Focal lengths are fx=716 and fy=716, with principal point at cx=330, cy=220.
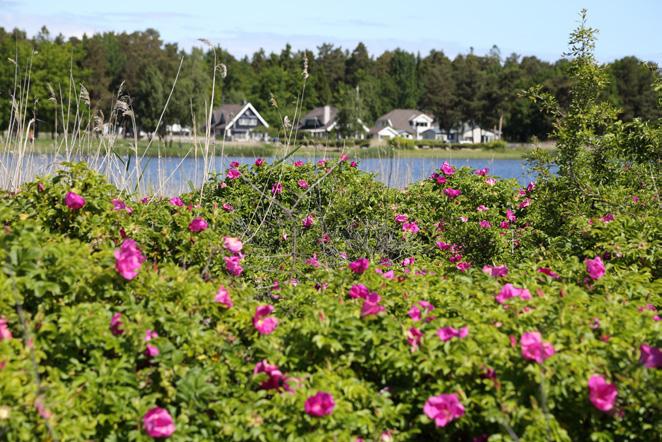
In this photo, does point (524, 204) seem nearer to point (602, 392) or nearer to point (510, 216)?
point (510, 216)

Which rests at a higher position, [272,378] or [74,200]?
[74,200]

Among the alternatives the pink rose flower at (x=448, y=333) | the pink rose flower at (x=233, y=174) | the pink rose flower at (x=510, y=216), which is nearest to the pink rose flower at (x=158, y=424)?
the pink rose flower at (x=448, y=333)

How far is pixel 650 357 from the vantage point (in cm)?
183

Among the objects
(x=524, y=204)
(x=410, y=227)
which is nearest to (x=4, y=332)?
(x=410, y=227)

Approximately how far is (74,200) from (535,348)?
1672 millimetres

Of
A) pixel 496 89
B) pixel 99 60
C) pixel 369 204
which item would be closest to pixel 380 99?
pixel 496 89

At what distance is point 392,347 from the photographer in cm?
203

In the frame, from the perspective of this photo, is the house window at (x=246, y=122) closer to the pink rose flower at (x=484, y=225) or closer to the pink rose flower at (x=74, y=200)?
the pink rose flower at (x=484, y=225)

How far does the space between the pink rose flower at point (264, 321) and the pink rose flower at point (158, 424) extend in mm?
431

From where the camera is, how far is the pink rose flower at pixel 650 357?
1826 mm

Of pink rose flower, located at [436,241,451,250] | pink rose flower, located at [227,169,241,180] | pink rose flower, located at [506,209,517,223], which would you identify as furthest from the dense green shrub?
pink rose flower, located at [227,169,241,180]

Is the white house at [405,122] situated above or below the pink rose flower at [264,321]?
above

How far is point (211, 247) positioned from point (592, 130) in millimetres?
2460

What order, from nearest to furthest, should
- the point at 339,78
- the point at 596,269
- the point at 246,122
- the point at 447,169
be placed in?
the point at 596,269
the point at 447,169
the point at 246,122
the point at 339,78
